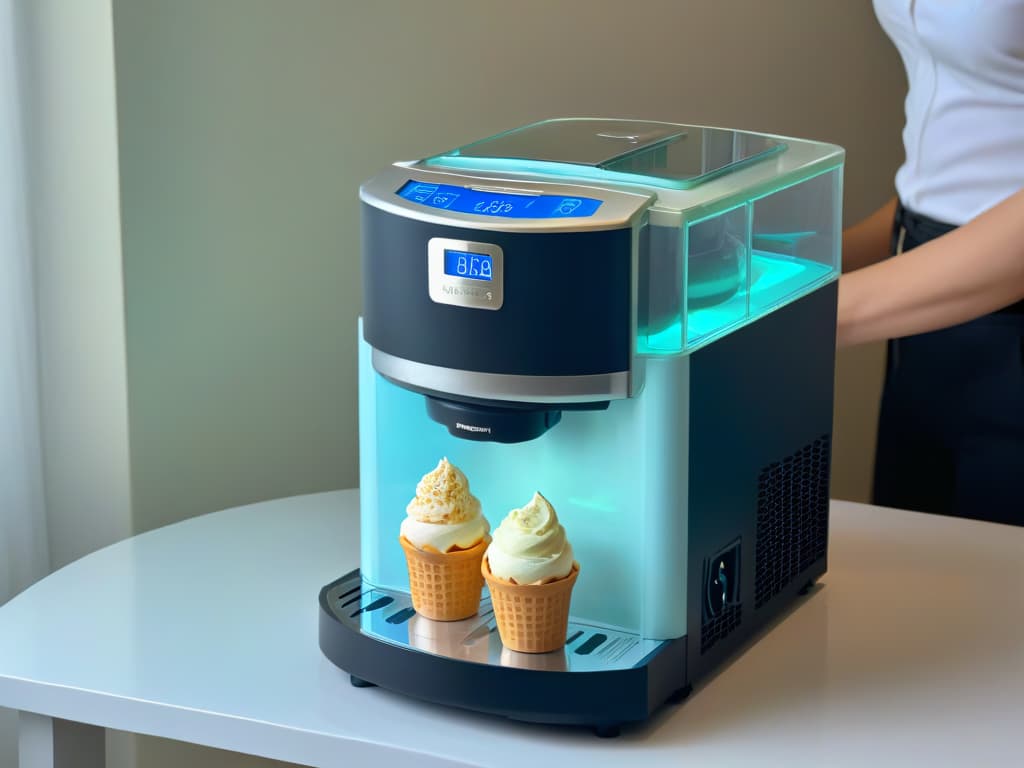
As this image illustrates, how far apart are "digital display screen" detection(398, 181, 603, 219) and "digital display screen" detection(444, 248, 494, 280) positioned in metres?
0.03

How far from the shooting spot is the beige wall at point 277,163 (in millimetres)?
1632

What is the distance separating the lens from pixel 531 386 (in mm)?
1072

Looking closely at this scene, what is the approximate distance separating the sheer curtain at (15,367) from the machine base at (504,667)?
56 cm

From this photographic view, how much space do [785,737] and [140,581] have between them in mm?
632

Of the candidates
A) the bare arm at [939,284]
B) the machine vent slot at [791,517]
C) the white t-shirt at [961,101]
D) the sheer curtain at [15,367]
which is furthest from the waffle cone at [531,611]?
the white t-shirt at [961,101]

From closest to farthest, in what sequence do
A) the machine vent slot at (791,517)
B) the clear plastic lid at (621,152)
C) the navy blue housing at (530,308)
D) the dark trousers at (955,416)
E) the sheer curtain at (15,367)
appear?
the navy blue housing at (530,308), the clear plastic lid at (621,152), the machine vent slot at (791,517), the sheer curtain at (15,367), the dark trousers at (955,416)

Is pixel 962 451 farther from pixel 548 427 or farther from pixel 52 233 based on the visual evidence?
pixel 52 233

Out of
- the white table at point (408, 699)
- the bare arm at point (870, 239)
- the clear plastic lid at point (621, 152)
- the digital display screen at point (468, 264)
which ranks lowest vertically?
the white table at point (408, 699)

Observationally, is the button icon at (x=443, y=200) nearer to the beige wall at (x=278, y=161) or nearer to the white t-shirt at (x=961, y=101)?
the beige wall at (x=278, y=161)

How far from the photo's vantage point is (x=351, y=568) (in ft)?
4.68

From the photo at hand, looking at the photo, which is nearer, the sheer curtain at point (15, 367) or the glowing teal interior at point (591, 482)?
the glowing teal interior at point (591, 482)

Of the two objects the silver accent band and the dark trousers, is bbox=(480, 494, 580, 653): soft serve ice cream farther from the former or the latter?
the dark trousers

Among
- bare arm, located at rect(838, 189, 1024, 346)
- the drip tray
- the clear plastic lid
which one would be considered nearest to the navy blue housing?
the clear plastic lid

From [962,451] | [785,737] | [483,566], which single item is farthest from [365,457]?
[962,451]
